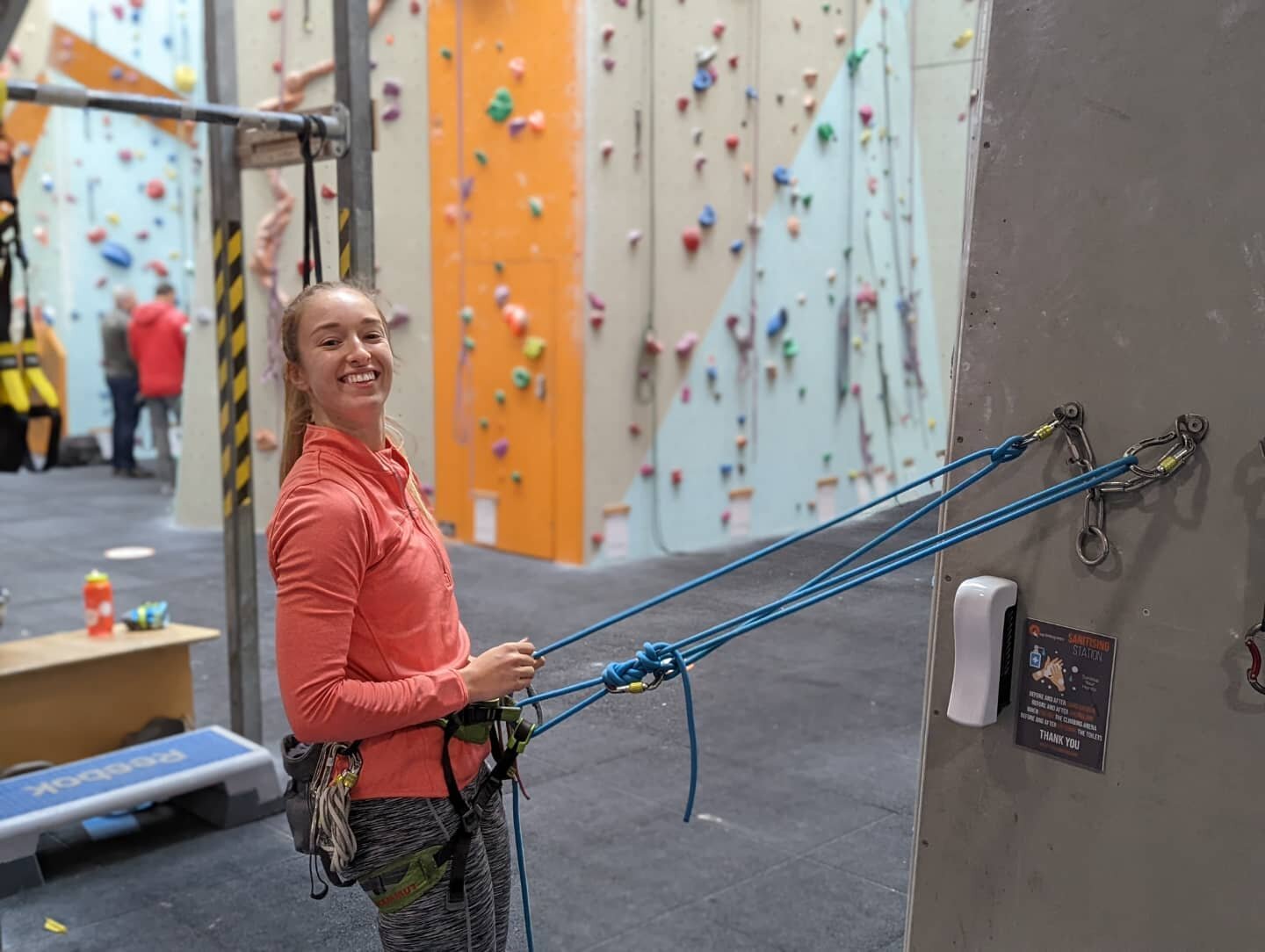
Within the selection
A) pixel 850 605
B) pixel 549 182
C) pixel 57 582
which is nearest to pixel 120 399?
pixel 57 582

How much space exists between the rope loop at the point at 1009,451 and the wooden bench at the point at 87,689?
3.02m

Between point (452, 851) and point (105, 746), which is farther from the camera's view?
point (105, 746)

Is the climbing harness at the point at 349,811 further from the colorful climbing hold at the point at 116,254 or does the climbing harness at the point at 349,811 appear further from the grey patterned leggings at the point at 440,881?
the colorful climbing hold at the point at 116,254

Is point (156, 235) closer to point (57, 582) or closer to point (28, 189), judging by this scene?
point (28, 189)

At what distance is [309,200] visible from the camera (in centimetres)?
312

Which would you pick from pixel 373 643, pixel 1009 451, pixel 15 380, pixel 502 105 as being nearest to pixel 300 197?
pixel 502 105

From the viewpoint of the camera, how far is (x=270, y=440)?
8.25 metres

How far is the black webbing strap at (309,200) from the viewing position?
299 cm

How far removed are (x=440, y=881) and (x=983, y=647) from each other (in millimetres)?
886

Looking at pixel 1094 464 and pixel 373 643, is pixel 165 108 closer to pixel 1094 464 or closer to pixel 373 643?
pixel 373 643

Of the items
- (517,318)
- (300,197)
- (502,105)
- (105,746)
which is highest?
(502,105)

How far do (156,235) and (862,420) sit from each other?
28.4 ft

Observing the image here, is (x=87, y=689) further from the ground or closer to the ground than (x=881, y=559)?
closer to the ground

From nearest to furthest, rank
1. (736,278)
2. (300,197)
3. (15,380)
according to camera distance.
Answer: (15,380)
(736,278)
(300,197)
